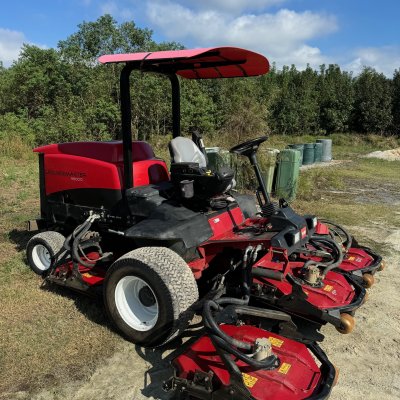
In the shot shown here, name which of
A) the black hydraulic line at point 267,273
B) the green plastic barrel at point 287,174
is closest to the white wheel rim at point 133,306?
the black hydraulic line at point 267,273

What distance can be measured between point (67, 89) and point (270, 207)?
17.6 meters

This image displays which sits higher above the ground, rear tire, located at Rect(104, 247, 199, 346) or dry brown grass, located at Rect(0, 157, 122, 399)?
rear tire, located at Rect(104, 247, 199, 346)

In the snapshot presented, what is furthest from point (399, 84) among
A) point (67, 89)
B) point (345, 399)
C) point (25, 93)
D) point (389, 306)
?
point (345, 399)

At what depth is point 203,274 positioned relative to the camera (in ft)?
12.5

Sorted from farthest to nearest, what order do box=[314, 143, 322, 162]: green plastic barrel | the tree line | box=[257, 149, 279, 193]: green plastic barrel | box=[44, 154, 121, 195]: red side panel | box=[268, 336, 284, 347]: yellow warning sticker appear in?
1. box=[314, 143, 322, 162]: green plastic barrel
2. the tree line
3. box=[257, 149, 279, 193]: green plastic barrel
4. box=[44, 154, 121, 195]: red side panel
5. box=[268, 336, 284, 347]: yellow warning sticker

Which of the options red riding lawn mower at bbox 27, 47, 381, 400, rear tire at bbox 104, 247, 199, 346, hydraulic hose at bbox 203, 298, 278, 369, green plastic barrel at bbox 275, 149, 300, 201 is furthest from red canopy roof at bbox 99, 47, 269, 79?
green plastic barrel at bbox 275, 149, 300, 201

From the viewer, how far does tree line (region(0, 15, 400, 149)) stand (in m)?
15.1

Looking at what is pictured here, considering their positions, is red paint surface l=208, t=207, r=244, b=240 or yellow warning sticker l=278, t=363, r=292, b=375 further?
red paint surface l=208, t=207, r=244, b=240

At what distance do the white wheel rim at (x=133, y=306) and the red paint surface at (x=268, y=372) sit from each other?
0.71 metres

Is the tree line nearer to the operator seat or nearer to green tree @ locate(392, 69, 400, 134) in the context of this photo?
green tree @ locate(392, 69, 400, 134)

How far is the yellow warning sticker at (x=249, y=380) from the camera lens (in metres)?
2.38

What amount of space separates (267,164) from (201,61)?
14.2ft

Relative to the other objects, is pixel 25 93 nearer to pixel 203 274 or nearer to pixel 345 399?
pixel 203 274

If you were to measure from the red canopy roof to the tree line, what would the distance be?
479cm
